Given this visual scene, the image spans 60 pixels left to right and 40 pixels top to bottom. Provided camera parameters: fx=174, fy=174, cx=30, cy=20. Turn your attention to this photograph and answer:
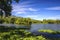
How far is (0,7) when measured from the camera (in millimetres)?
32469

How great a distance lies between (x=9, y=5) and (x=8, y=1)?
90 centimetres

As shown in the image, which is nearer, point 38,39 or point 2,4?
point 38,39

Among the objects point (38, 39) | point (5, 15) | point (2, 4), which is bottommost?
point (38, 39)

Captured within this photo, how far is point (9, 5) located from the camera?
34375 mm

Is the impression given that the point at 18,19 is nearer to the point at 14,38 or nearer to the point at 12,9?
the point at 12,9

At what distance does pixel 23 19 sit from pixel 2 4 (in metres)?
59.1

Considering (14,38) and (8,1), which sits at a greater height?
(8,1)

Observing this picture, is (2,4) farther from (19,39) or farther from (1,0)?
(19,39)

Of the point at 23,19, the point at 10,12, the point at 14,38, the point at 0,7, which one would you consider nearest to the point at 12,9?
the point at 10,12

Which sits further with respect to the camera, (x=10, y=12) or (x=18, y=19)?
(x=18, y=19)

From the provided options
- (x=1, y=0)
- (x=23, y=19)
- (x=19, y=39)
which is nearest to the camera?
(x=19, y=39)

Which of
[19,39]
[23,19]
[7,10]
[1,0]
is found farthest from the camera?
[23,19]

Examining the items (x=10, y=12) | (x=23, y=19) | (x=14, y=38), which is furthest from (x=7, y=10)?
(x=23, y=19)

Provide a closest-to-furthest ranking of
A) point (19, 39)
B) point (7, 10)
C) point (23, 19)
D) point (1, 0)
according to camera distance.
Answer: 1. point (19, 39)
2. point (1, 0)
3. point (7, 10)
4. point (23, 19)
